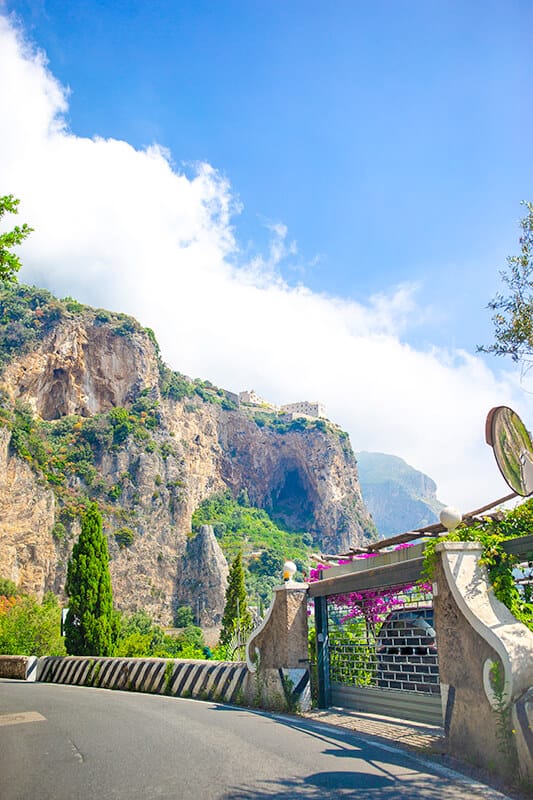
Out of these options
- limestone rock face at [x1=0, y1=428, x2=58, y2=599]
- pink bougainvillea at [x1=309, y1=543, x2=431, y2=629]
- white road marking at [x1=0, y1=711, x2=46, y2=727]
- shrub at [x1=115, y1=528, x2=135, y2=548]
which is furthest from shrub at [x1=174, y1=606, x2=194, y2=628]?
pink bougainvillea at [x1=309, y1=543, x2=431, y2=629]

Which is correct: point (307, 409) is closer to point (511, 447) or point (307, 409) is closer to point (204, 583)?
point (204, 583)

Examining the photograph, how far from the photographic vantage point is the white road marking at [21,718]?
9186 mm

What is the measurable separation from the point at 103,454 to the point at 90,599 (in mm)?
52594

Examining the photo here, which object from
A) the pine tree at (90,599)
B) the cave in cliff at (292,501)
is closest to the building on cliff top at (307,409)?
the cave in cliff at (292,501)

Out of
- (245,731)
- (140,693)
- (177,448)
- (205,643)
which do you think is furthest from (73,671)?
(177,448)

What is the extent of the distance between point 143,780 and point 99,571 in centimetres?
2300

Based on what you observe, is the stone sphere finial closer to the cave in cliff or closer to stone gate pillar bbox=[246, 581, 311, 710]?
stone gate pillar bbox=[246, 581, 311, 710]

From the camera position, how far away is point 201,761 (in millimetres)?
6090

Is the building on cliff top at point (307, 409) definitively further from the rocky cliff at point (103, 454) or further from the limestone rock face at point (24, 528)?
the limestone rock face at point (24, 528)

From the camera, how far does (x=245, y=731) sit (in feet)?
25.5

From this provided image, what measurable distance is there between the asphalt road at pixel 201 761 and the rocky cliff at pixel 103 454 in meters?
51.6

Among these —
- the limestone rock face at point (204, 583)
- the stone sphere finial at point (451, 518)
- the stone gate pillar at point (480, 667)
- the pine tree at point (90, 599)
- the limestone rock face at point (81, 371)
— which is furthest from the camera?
the limestone rock face at point (81, 371)

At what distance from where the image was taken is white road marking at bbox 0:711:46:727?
9186 mm

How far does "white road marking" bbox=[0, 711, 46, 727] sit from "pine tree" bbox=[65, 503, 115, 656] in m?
16.0
